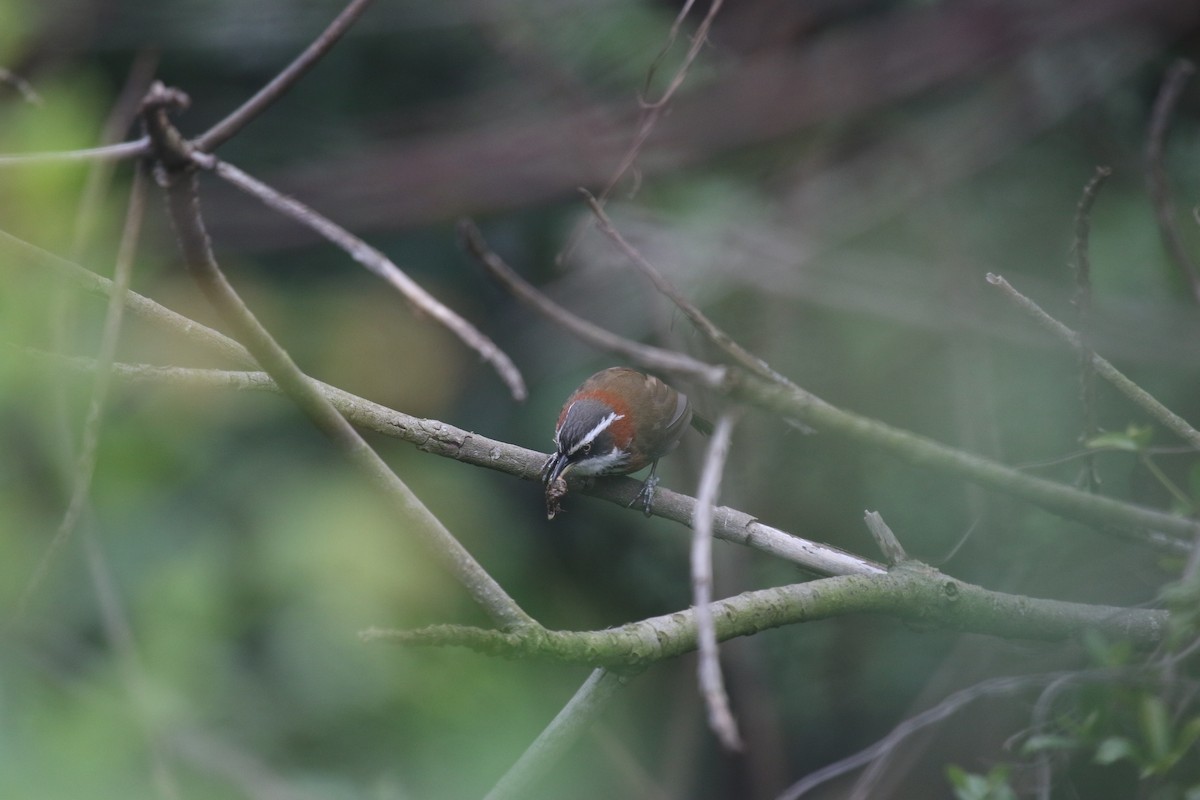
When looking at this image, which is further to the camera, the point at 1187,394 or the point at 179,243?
the point at 1187,394

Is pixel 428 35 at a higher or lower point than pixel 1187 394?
higher

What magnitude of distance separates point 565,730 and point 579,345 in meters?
3.69

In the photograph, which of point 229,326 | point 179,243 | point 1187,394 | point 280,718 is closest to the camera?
point 179,243

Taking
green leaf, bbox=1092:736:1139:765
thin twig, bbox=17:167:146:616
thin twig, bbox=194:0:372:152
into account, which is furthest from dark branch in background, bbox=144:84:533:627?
green leaf, bbox=1092:736:1139:765

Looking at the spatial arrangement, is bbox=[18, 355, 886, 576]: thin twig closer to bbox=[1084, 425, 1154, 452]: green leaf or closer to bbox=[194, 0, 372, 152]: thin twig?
bbox=[1084, 425, 1154, 452]: green leaf

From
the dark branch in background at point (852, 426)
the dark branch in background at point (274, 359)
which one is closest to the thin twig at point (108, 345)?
the dark branch in background at point (274, 359)

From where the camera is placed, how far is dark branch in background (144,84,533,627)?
4.62 feet

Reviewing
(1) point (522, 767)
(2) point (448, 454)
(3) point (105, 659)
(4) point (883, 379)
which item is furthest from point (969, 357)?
(3) point (105, 659)

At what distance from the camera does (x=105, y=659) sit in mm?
3461

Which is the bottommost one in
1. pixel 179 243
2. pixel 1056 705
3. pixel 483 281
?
pixel 1056 705

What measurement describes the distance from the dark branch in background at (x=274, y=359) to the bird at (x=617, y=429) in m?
0.97

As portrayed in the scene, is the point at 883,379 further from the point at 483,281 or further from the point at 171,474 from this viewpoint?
the point at 171,474

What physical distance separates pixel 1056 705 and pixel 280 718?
→ 8.78 ft

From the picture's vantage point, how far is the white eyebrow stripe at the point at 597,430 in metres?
3.60
